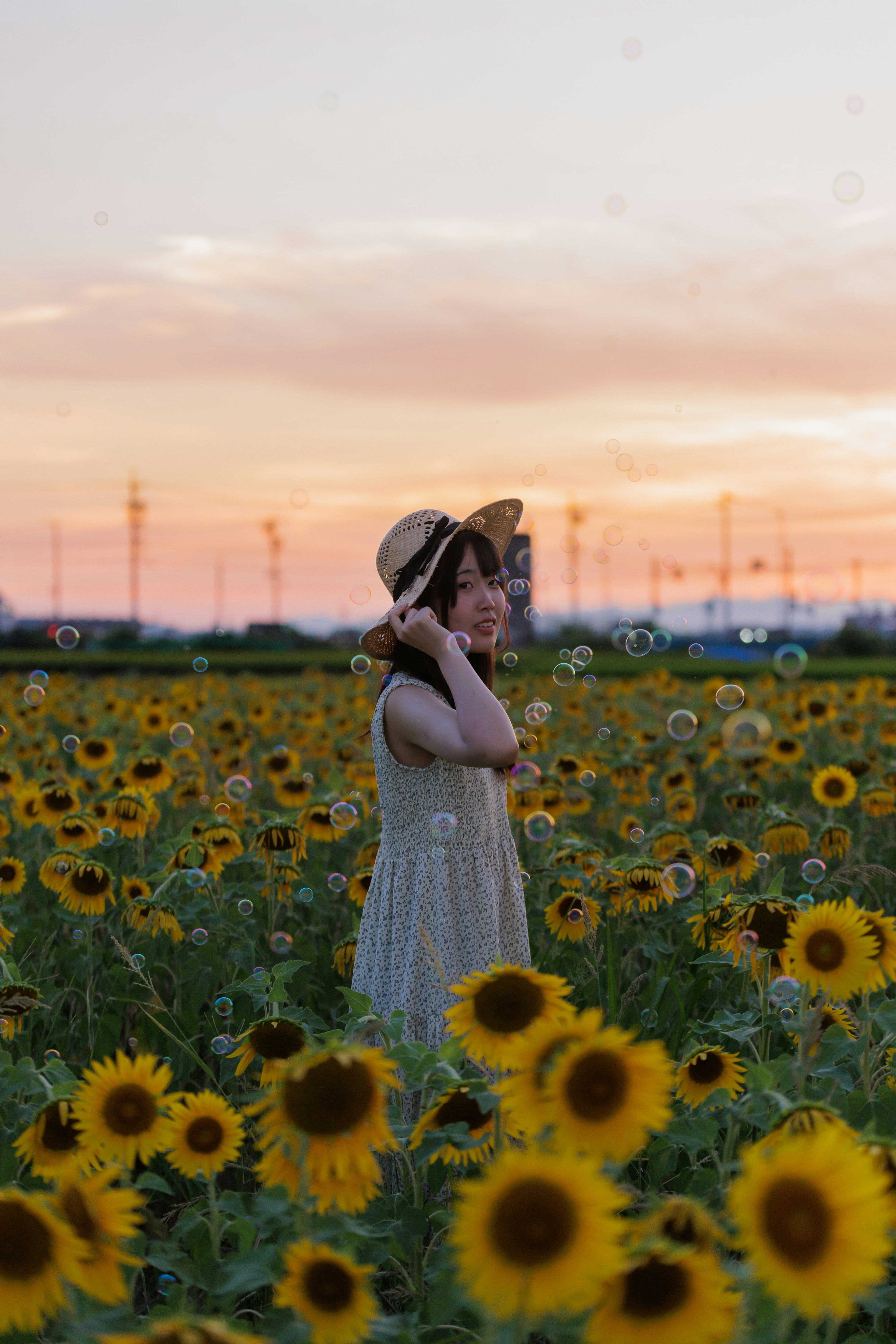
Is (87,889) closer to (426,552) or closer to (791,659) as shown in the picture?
(426,552)

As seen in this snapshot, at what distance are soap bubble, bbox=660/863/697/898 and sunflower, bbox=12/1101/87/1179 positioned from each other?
213 cm

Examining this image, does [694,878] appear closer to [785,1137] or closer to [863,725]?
[785,1137]

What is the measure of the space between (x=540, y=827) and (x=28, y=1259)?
3.17m

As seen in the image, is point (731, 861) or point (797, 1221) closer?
point (797, 1221)

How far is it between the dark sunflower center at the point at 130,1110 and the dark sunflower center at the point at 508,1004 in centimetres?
52

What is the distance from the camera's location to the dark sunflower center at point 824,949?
2.08 metres

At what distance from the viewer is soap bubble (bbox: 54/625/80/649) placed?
7770mm

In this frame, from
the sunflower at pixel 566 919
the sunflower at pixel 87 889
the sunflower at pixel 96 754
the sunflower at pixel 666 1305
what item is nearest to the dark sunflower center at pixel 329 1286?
the sunflower at pixel 666 1305

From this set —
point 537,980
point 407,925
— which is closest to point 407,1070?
point 537,980

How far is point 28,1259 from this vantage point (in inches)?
52.4

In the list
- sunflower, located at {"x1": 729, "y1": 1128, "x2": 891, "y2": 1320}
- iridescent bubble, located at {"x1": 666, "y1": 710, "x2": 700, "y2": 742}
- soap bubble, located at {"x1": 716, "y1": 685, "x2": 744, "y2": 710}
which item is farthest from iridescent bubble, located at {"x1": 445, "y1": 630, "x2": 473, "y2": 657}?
soap bubble, located at {"x1": 716, "y1": 685, "x2": 744, "y2": 710}

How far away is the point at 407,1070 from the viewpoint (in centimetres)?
187

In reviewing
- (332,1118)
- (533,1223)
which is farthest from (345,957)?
(533,1223)

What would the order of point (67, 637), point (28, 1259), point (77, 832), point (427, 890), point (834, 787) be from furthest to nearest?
point (67, 637), point (834, 787), point (77, 832), point (427, 890), point (28, 1259)
